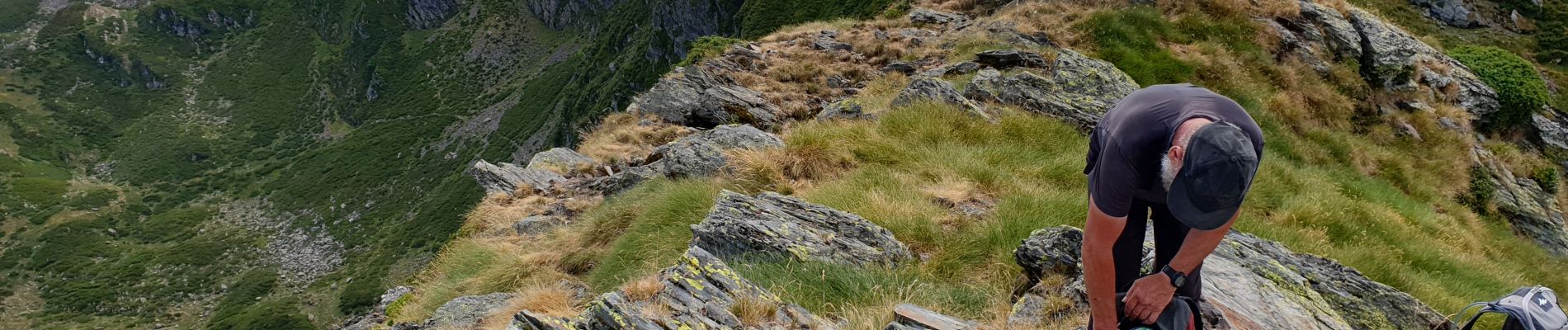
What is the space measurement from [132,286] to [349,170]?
47.5m

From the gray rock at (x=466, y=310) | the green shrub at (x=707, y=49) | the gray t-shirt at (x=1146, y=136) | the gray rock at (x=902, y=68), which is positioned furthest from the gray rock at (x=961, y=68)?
the gray t-shirt at (x=1146, y=136)

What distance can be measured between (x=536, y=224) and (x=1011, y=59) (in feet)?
32.0

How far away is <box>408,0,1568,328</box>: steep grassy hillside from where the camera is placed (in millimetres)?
5871

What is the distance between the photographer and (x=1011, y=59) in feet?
43.3

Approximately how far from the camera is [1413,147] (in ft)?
39.2

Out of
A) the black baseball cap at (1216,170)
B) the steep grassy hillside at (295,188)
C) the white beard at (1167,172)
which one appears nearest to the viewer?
the black baseball cap at (1216,170)

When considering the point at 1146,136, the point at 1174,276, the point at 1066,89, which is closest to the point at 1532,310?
the point at 1174,276

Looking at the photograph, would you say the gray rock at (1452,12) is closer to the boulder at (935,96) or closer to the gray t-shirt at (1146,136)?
the boulder at (935,96)

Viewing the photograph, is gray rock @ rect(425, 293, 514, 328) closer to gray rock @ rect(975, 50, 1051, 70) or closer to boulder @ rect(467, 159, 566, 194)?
boulder @ rect(467, 159, 566, 194)

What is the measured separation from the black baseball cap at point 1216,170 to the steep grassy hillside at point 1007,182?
1.71 meters

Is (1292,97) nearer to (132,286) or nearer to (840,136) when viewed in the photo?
(840,136)

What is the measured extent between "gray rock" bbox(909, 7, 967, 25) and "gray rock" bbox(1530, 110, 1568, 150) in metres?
12.5

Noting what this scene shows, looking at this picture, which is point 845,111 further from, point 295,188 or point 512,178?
point 295,188

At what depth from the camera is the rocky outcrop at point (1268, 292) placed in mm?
A: 4242
